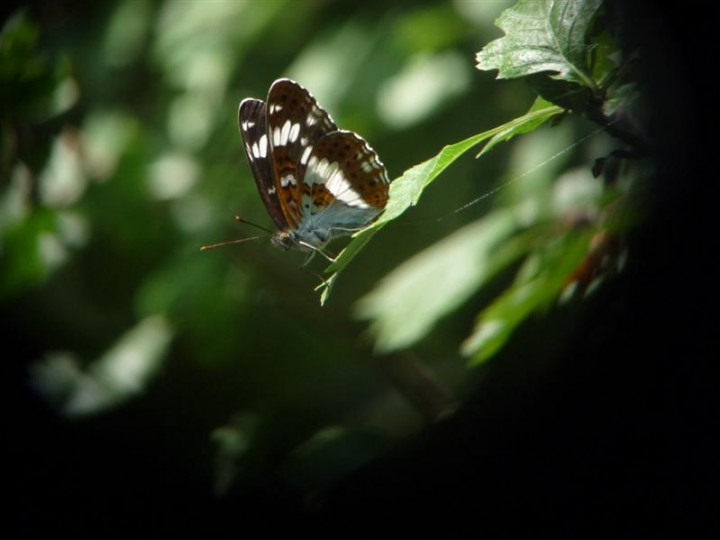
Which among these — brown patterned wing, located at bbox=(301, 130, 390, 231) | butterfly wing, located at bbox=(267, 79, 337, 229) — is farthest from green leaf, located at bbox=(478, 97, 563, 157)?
butterfly wing, located at bbox=(267, 79, 337, 229)

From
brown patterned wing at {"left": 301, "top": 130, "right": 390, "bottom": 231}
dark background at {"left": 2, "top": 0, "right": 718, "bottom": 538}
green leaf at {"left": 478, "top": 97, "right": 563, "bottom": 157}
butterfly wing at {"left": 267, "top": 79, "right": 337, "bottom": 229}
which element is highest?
butterfly wing at {"left": 267, "top": 79, "right": 337, "bottom": 229}

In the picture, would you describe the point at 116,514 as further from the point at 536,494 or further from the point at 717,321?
the point at 717,321

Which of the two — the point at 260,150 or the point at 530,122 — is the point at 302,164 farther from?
the point at 530,122

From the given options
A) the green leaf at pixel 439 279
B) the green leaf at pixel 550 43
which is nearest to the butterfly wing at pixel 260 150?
the green leaf at pixel 439 279

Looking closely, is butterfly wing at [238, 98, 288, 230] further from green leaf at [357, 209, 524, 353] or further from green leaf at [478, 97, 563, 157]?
green leaf at [478, 97, 563, 157]

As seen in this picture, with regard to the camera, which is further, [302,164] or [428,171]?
[302,164]

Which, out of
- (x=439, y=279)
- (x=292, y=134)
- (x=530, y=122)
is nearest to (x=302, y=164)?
(x=292, y=134)

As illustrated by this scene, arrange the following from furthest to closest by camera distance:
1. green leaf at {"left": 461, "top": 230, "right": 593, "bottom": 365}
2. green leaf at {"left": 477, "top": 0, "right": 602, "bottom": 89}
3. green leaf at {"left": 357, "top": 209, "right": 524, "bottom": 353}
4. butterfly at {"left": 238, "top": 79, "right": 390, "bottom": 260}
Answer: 1. green leaf at {"left": 357, "top": 209, "right": 524, "bottom": 353}
2. butterfly at {"left": 238, "top": 79, "right": 390, "bottom": 260}
3. green leaf at {"left": 461, "top": 230, "right": 593, "bottom": 365}
4. green leaf at {"left": 477, "top": 0, "right": 602, "bottom": 89}

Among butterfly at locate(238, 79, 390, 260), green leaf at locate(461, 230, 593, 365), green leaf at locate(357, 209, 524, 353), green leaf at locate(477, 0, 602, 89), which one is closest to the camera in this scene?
green leaf at locate(477, 0, 602, 89)
